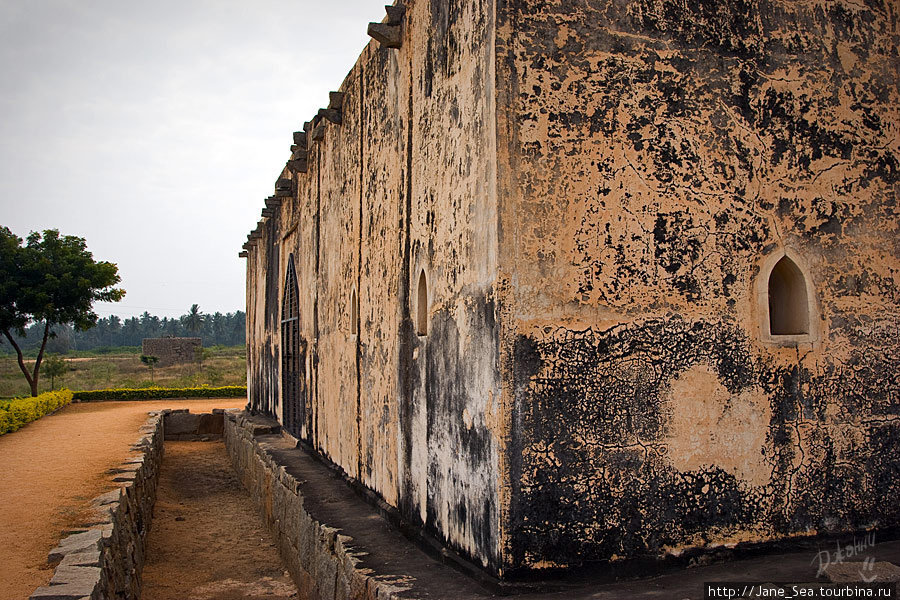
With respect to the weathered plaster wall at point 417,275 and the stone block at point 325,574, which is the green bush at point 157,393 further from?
the stone block at point 325,574

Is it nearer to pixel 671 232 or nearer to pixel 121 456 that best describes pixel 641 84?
pixel 671 232

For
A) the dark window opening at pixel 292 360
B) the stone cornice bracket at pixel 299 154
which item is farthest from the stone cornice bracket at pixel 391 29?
the dark window opening at pixel 292 360

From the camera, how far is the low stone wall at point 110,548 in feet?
16.2

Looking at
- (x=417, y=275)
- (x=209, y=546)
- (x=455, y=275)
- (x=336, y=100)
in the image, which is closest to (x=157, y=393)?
(x=209, y=546)

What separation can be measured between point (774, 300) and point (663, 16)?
6.89 ft

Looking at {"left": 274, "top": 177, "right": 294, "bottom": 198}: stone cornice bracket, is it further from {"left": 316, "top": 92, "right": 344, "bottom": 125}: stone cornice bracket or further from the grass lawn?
the grass lawn

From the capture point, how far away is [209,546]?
10148 mm

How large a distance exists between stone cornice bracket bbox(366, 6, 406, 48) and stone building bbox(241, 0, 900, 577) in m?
0.79

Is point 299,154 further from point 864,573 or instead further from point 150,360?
point 150,360

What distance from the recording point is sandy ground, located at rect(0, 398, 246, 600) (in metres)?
6.00

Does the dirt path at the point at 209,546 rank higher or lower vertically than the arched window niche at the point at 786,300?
lower

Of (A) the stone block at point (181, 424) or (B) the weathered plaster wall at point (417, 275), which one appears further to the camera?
(A) the stone block at point (181, 424)

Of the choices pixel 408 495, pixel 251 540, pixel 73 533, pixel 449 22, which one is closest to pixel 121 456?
pixel 251 540

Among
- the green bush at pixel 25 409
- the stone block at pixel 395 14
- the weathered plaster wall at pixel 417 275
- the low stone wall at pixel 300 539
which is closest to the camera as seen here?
the weathered plaster wall at pixel 417 275
